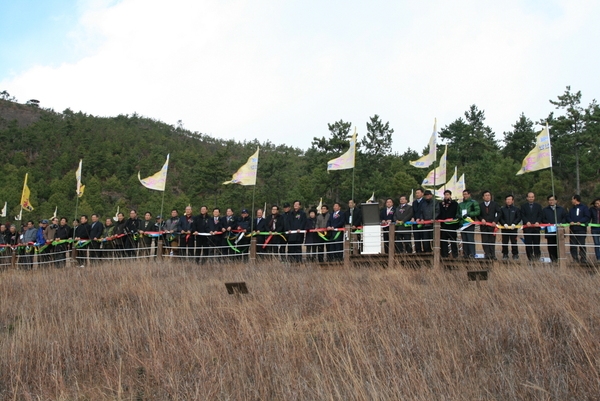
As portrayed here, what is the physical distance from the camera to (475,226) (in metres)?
12.2

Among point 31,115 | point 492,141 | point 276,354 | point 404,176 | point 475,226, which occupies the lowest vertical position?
point 276,354

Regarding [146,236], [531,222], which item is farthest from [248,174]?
[531,222]

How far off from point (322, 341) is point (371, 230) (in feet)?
22.3

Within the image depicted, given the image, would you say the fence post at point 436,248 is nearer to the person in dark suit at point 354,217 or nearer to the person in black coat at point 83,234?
the person in dark suit at point 354,217

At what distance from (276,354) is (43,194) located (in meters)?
64.5

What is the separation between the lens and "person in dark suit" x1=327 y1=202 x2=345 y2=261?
44.7 feet

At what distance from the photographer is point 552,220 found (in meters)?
12.4

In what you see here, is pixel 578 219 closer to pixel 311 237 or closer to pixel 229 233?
pixel 311 237

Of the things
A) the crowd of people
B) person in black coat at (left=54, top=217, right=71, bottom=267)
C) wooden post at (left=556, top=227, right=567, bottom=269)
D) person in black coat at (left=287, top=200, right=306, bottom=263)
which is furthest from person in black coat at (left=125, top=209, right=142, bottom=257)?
wooden post at (left=556, top=227, right=567, bottom=269)

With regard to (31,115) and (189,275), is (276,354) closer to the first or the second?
(189,275)

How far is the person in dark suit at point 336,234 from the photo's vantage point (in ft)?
44.7

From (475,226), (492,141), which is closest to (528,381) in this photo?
(475,226)

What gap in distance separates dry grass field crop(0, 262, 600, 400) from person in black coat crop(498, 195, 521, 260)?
88.0 inches

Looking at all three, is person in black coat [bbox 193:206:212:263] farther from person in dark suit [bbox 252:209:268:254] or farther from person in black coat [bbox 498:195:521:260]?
person in black coat [bbox 498:195:521:260]
